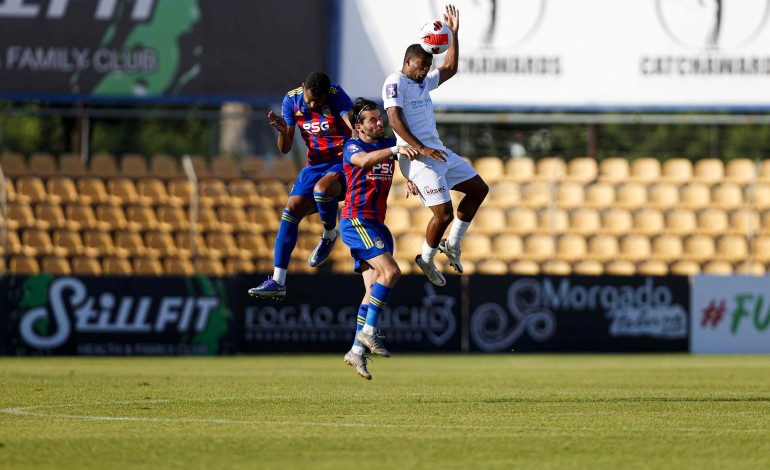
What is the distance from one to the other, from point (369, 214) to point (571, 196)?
469 inches

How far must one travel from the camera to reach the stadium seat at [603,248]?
70.1 ft

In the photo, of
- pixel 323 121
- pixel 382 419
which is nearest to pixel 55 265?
pixel 323 121

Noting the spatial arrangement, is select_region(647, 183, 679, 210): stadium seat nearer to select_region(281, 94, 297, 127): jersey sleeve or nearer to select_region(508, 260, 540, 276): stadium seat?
select_region(508, 260, 540, 276): stadium seat

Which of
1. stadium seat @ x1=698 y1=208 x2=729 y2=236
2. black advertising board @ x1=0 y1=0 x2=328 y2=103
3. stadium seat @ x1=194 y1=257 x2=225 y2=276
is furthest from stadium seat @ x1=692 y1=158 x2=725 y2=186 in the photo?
stadium seat @ x1=194 y1=257 x2=225 y2=276

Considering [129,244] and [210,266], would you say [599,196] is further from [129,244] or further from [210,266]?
[129,244]

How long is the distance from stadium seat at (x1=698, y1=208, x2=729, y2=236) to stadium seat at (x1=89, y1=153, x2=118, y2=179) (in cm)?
1047

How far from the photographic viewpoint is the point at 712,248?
2138cm

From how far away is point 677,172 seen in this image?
72.8ft

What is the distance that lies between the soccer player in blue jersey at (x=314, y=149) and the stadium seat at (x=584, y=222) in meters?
10.8

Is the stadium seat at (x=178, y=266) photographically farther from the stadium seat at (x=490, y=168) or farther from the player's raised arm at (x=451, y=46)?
the player's raised arm at (x=451, y=46)

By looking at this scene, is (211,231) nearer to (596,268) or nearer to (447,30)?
(596,268)

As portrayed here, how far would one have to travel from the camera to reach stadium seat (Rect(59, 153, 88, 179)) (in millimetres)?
21922

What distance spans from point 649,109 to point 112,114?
9.42 metres

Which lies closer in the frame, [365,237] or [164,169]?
[365,237]
